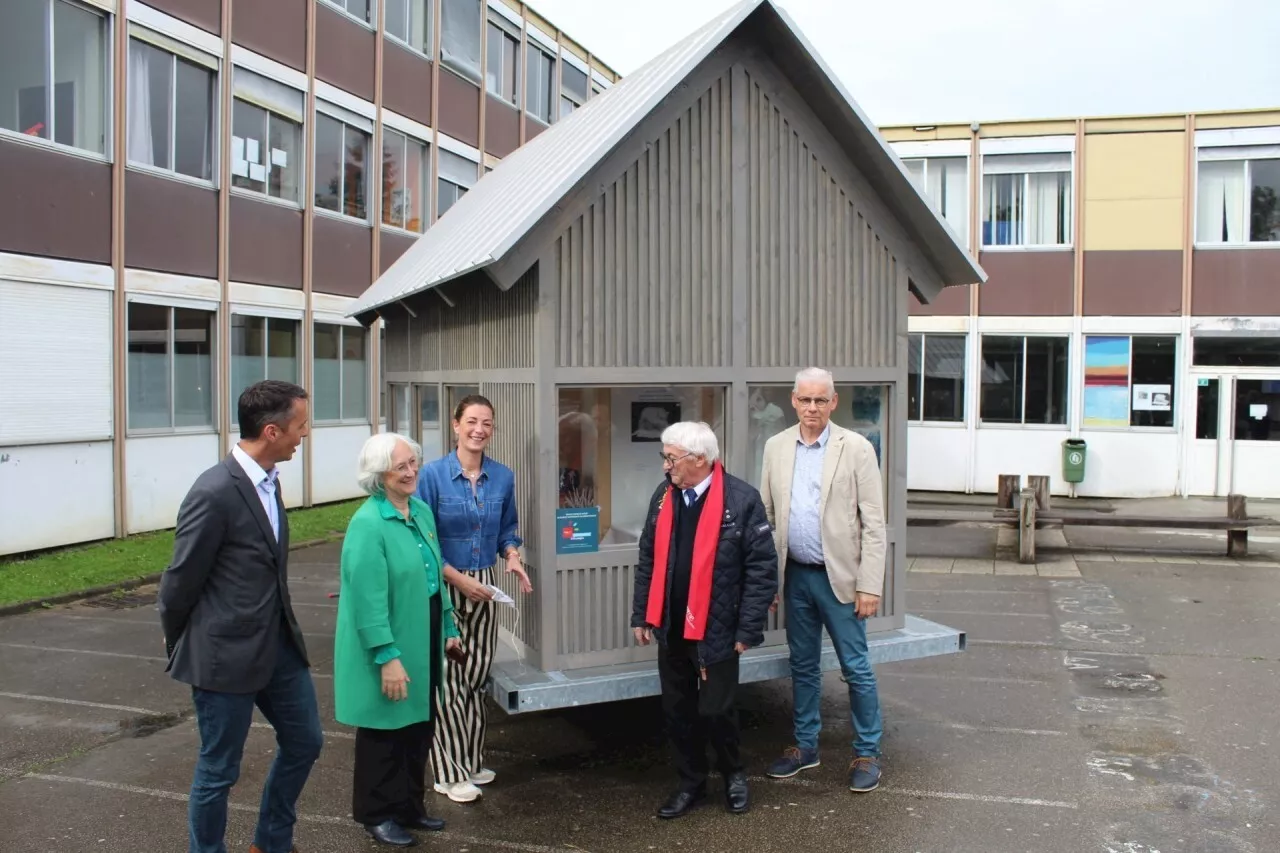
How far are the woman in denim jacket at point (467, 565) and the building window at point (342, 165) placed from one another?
1354cm

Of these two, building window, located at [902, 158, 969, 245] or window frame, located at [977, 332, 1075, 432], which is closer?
window frame, located at [977, 332, 1075, 432]

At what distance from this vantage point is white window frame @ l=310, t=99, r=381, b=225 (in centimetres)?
1752

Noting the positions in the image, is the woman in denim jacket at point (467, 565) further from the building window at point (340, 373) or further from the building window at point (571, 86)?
the building window at point (571, 86)

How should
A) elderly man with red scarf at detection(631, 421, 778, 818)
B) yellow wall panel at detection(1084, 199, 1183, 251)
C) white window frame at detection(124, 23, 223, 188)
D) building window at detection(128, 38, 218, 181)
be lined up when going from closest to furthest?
1. elderly man with red scarf at detection(631, 421, 778, 818)
2. white window frame at detection(124, 23, 223, 188)
3. building window at detection(128, 38, 218, 181)
4. yellow wall panel at detection(1084, 199, 1183, 251)

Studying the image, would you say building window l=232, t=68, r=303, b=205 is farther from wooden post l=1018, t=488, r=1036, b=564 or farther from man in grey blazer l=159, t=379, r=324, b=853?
man in grey blazer l=159, t=379, r=324, b=853

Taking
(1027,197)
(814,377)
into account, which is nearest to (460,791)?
(814,377)

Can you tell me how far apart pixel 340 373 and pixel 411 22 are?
6.86 metres

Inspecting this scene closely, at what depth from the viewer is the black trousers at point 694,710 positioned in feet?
16.5

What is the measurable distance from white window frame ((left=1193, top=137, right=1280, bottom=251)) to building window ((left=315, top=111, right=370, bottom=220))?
49.4 ft

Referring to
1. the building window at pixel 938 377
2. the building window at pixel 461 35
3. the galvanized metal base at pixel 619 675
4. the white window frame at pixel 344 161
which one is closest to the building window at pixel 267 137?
the white window frame at pixel 344 161

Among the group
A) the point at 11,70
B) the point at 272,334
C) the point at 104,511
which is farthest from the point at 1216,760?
the point at 272,334

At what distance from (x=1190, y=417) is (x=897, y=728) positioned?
628 inches

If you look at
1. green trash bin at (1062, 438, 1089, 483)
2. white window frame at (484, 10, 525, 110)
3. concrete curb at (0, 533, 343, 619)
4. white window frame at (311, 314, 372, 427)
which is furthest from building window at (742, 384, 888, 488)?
white window frame at (484, 10, 525, 110)

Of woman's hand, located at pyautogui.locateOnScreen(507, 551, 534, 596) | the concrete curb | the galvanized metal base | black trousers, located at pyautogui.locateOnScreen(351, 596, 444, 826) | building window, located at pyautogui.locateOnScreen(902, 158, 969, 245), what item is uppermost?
building window, located at pyautogui.locateOnScreen(902, 158, 969, 245)
